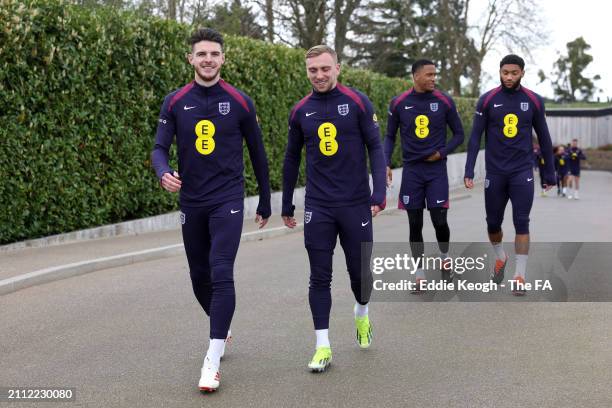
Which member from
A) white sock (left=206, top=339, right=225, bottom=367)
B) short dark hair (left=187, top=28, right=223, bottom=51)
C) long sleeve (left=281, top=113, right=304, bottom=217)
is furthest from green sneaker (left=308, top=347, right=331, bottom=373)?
short dark hair (left=187, top=28, right=223, bottom=51)

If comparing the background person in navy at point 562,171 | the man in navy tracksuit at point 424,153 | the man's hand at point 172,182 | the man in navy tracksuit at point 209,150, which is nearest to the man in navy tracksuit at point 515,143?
the man in navy tracksuit at point 424,153

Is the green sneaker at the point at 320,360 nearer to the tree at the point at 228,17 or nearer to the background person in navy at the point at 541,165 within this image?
the background person in navy at the point at 541,165

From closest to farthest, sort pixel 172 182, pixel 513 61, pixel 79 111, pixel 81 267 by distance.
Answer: pixel 172 182, pixel 513 61, pixel 81 267, pixel 79 111

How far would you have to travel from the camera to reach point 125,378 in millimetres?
5109

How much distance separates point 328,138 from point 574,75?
95.2 meters

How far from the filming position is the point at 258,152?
18.3 feet

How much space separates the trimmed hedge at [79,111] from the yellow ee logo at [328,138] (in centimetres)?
595

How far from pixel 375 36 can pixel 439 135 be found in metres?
45.1

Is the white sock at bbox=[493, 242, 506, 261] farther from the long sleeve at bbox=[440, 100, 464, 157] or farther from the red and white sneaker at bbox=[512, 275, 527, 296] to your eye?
the long sleeve at bbox=[440, 100, 464, 157]

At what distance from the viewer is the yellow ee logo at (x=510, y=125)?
793cm

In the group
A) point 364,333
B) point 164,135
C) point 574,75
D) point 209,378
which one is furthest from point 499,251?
point 574,75

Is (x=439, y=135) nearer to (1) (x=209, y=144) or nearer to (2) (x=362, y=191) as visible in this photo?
(2) (x=362, y=191)

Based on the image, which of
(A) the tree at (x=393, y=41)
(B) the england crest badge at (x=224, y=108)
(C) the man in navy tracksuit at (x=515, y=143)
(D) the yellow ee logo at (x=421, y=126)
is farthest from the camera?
(A) the tree at (x=393, y=41)

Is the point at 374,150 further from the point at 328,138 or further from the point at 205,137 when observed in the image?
the point at 205,137
